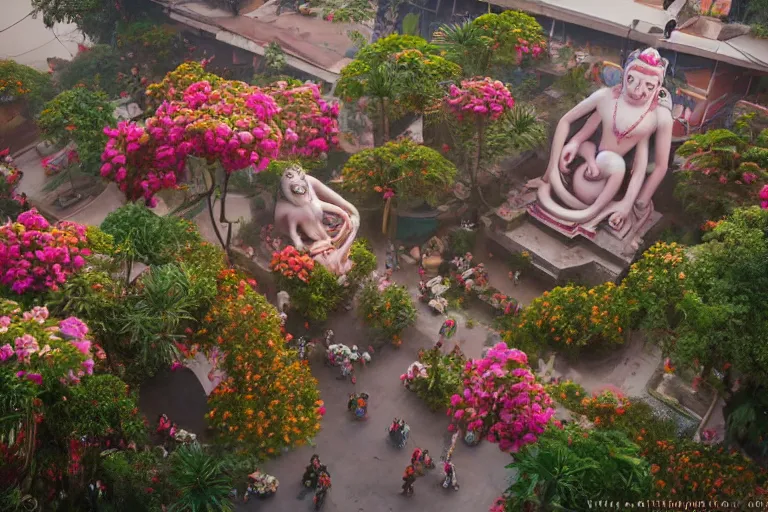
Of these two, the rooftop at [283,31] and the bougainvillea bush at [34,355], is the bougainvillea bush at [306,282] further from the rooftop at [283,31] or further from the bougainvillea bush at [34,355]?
the rooftop at [283,31]

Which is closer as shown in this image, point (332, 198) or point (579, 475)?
point (579, 475)

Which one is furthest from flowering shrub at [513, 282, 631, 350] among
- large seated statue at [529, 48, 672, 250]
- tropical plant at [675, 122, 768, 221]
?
tropical plant at [675, 122, 768, 221]

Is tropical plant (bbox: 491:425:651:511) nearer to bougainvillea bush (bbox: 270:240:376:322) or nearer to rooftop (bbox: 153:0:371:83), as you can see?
bougainvillea bush (bbox: 270:240:376:322)

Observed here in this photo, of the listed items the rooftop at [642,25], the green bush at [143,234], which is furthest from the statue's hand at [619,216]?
the green bush at [143,234]

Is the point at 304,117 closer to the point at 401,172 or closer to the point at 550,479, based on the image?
the point at 401,172

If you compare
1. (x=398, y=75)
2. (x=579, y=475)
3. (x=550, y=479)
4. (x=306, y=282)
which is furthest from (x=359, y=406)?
(x=398, y=75)

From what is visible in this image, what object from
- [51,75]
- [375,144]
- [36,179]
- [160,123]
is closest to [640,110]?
[375,144]

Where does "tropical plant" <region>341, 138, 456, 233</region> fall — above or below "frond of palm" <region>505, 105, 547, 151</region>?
below
